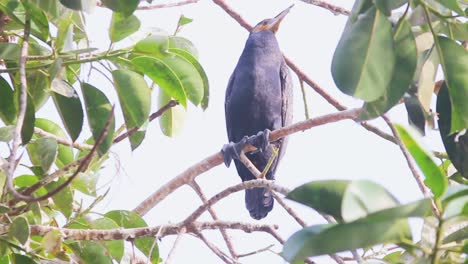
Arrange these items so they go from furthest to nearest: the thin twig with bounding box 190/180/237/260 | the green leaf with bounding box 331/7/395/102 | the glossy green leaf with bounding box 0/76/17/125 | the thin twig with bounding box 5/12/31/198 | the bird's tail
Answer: the bird's tail → the thin twig with bounding box 190/180/237/260 → the glossy green leaf with bounding box 0/76/17/125 → the thin twig with bounding box 5/12/31/198 → the green leaf with bounding box 331/7/395/102

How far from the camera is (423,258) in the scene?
110 centimetres

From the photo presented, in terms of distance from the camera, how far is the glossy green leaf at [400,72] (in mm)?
1501

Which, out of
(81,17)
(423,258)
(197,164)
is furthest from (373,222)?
(197,164)

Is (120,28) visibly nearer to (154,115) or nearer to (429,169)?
(154,115)

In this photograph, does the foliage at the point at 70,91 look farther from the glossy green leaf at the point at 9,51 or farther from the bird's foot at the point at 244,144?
the bird's foot at the point at 244,144

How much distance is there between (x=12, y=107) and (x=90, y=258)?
16.8 inches

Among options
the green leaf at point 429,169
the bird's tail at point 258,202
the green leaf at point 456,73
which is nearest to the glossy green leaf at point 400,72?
the green leaf at point 456,73

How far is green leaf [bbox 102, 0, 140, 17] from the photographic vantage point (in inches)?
63.1

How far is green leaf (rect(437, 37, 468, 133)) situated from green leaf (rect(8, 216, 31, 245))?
938 millimetres

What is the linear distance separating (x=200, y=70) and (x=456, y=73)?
39.0 inches

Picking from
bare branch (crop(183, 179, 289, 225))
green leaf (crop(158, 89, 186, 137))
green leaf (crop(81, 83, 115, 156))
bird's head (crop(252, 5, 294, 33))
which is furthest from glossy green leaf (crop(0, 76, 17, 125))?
bird's head (crop(252, 5, 294, 33))

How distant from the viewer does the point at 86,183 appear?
2.38 metres

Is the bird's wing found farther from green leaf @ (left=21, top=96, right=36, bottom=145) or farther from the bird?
green leaf @ (left=21, top=96, right=36, bottom=145)

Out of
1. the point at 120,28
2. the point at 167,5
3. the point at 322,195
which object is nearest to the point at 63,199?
the point at 120,28
